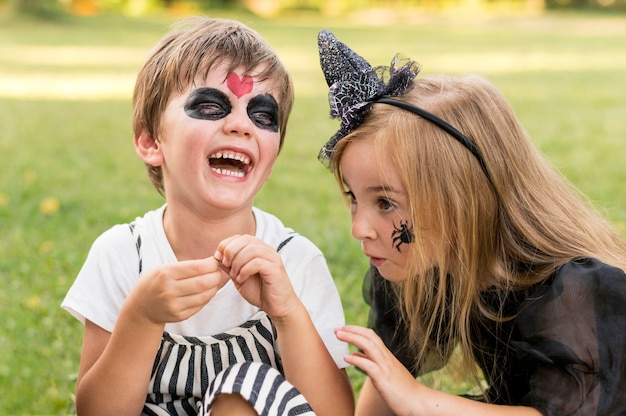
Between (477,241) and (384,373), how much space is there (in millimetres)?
461

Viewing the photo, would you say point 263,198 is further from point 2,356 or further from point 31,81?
point 31,81

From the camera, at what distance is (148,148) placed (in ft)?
9.41

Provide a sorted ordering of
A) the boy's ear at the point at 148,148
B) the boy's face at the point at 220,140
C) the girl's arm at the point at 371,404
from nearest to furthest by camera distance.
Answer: the boy's face at the point at 220,140
the boy's ear at the point at 148,148
the girl's arm at the point at 371,404

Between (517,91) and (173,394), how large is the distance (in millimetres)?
9781

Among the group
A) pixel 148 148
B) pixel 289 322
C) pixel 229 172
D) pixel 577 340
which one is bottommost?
pixel 577 340

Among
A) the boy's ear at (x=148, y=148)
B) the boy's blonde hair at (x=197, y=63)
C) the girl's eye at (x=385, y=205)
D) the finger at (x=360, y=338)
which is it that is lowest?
the finger at (x=360, y=338)

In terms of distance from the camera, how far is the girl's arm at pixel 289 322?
242cm

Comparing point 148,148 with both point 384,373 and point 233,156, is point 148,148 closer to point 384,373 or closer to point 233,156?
point 233,156

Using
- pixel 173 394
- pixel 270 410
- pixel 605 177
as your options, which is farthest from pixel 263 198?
pixel 270 410

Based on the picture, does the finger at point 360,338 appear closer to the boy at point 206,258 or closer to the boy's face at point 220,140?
the boy at point 206,258

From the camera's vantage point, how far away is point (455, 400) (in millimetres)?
2416

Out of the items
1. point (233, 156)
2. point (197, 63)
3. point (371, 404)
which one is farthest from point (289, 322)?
point (197, 63)

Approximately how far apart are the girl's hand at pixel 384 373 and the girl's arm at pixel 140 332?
40 cm

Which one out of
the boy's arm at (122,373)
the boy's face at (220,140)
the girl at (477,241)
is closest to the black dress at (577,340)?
the girl at (477,241)
